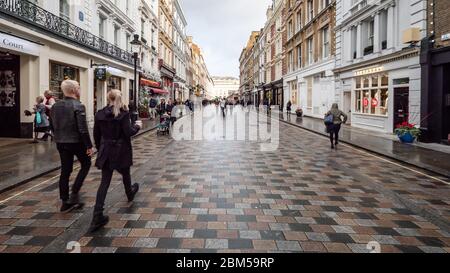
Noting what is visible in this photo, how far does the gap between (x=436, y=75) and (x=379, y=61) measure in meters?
4.48

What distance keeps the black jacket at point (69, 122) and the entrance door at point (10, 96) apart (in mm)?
9843

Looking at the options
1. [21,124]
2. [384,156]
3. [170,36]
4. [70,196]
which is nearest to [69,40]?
[21,124]

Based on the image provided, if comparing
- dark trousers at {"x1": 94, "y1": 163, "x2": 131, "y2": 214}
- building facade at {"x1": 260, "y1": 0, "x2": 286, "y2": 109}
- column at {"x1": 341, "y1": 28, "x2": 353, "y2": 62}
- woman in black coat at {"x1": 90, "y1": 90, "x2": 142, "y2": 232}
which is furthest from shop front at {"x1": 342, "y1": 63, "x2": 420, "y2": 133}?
building facade at {"x1": 260, "y1": 0, "x2": 286, "y2": 109}

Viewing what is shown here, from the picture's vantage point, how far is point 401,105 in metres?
15.5

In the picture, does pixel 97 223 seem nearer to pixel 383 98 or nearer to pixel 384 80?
pixel 384 80

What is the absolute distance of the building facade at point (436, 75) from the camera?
1214 cm

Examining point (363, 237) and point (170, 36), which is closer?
point (363, 237)

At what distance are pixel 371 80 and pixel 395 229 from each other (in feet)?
51.7

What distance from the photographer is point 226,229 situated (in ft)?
13.9

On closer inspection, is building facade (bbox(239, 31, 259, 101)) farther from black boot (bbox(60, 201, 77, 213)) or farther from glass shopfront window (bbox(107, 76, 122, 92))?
black boot (bbox(60, 201, 77, 213))

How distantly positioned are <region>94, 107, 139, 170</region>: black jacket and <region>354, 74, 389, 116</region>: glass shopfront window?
15.5 m

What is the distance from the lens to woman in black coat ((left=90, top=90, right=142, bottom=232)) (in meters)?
4.42

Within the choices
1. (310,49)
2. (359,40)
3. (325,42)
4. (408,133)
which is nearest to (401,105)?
(408,133)
